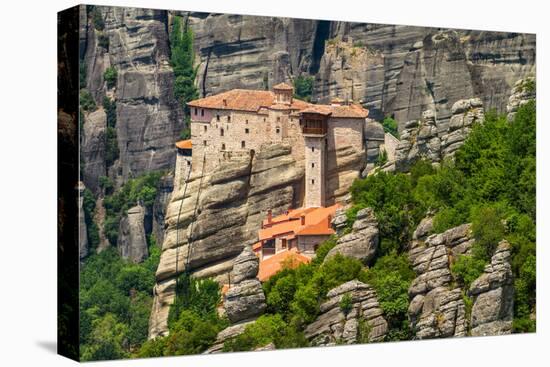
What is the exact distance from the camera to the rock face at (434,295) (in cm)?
2969

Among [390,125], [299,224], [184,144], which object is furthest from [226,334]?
[390,125]

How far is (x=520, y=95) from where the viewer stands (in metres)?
31.3

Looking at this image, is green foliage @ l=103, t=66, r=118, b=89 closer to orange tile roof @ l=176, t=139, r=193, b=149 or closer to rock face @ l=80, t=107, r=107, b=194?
rock face @ l=80, t=107, r=107, b=194

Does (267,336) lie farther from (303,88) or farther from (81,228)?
(303,88)

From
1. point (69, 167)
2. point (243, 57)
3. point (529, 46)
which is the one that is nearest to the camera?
point (69, 167)

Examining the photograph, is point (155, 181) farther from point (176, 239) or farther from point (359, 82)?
point (359, 82)

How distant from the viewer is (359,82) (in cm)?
3012

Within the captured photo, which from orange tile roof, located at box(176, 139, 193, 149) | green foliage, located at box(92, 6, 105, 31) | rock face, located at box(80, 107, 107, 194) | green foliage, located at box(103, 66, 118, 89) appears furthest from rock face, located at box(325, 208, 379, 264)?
green foliage, located at box(92, 6, 105, 31)

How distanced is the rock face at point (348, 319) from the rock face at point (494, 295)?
6.17 ft

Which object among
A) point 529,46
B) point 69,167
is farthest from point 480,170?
point 69,167

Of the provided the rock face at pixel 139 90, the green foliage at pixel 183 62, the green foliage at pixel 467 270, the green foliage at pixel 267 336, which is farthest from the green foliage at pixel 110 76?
the green foliage at pixel 467 270

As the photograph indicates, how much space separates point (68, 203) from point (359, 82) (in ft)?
19.8

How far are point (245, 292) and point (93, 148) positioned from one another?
372 centimetres

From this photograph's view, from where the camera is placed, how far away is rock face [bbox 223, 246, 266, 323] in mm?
28609
